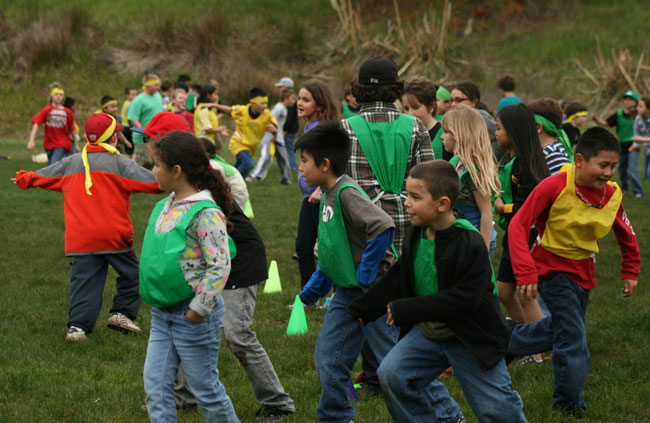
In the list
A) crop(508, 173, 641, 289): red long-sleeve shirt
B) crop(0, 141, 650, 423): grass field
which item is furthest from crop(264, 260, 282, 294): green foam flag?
crop(508, 173, 641, 289): red long-sleeve shirt

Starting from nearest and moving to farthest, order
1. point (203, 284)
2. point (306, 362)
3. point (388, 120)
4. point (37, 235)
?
point (203, 284)
point (388, 120)
point (306, 362)
point (37, 235)

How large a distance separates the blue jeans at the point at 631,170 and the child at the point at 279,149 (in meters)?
6.67

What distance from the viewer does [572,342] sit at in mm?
4852

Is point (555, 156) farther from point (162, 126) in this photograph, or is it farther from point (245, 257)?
point (162, 126)

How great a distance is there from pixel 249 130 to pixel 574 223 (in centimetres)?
1050

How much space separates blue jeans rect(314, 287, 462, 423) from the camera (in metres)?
4.39

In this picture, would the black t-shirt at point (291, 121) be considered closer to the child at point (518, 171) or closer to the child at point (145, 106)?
the child at point (145, 106)

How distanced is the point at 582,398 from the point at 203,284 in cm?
280

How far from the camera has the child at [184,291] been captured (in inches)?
158

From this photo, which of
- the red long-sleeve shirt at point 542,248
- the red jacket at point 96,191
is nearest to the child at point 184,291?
the red long-sleeve shirt at point 542,248

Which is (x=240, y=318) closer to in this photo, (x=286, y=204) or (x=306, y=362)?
(x=306, y=362)


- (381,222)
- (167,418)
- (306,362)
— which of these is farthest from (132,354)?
(381,222)

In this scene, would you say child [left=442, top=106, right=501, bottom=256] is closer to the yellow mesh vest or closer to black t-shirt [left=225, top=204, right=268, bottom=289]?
the yellow mesh vest

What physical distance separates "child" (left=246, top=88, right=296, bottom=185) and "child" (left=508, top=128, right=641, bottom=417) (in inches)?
473
